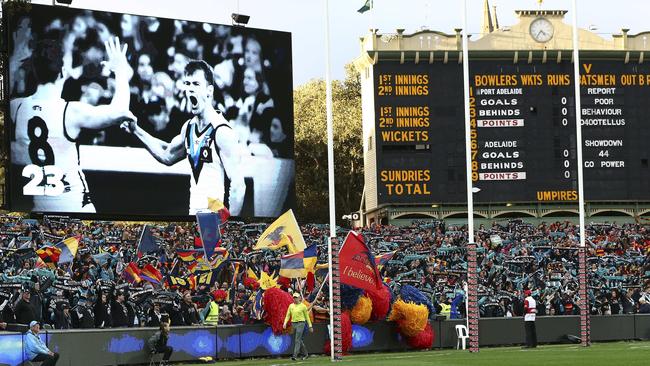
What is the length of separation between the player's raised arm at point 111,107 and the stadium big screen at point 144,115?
38 mm

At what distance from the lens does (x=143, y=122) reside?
5134 centimetres

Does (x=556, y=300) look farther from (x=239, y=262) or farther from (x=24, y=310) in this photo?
(x=24, y=310)

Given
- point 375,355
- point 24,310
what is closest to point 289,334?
point 375,355

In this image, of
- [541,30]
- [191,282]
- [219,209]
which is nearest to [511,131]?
[541,30]

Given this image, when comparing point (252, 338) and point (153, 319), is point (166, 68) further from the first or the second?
point (153, 319)

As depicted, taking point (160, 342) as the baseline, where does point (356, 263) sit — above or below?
above

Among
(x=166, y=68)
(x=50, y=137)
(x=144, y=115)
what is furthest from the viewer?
(x=166, y=68)

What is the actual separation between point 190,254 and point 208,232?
251cm

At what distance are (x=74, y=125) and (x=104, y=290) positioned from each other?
15.3 meters

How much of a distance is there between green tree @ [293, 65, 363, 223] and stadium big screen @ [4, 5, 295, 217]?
29.7m

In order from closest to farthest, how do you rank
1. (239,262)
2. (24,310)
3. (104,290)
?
(24,310) → (104,290) → (239,262)

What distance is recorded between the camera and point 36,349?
28156 millimetres

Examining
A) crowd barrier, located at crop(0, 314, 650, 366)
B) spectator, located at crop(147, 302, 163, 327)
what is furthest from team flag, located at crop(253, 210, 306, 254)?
spectator, located at crop(147, 302, 163, 327)

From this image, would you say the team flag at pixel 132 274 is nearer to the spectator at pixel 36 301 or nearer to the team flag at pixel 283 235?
the team flag at pixel 283 235
